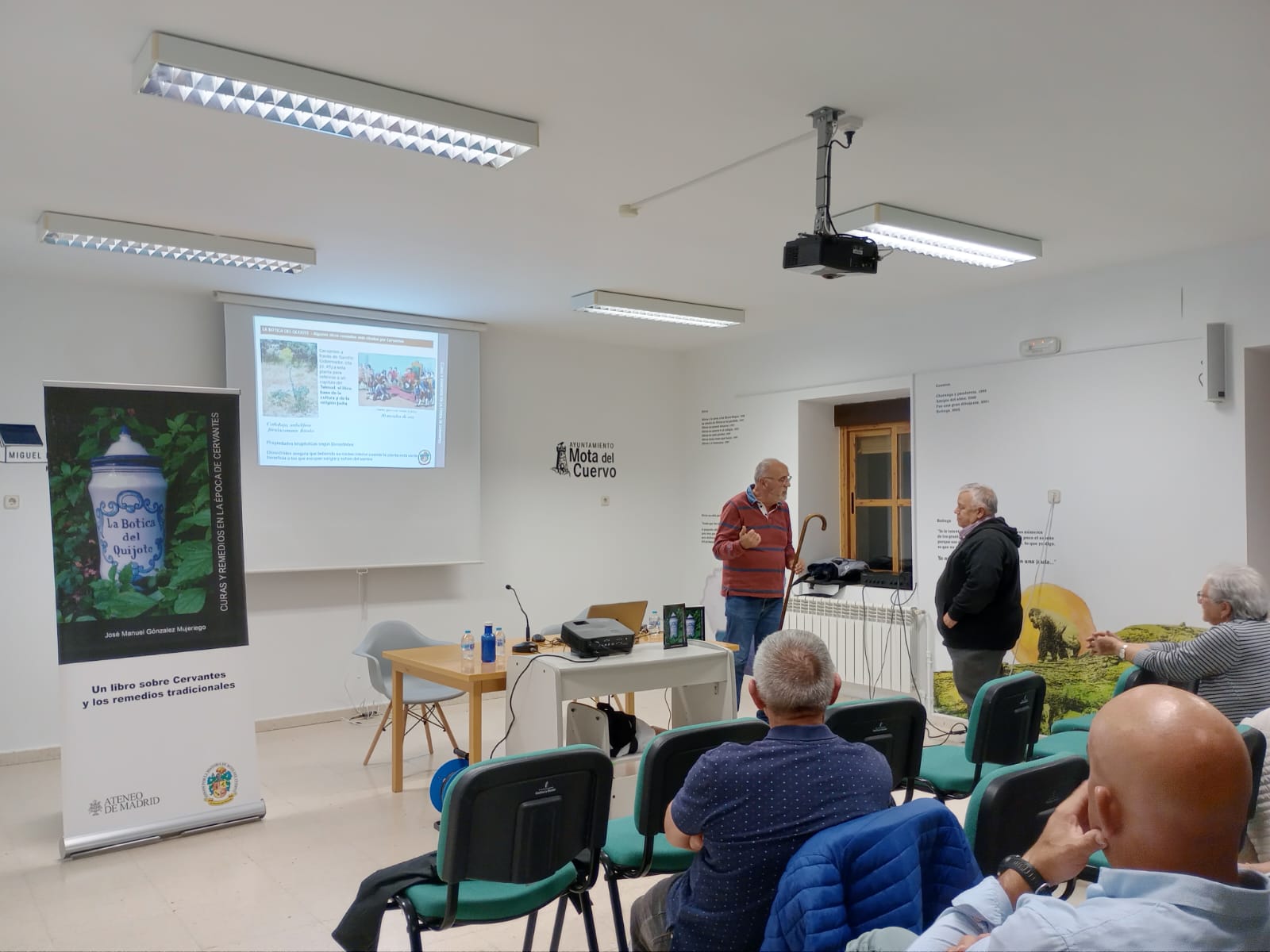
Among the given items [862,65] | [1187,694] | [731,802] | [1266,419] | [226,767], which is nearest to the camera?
[1187,694]

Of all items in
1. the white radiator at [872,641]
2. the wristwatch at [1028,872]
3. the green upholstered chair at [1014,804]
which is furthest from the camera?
the white radiator at [872,641]

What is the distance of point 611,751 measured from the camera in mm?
4352

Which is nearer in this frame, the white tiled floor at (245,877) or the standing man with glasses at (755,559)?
the white tiled floor at (245,877)

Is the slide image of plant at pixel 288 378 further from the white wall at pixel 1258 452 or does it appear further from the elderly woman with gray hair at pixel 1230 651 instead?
the white wall at pixel 1258 452

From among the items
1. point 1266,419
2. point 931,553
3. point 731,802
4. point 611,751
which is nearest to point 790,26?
point 731,802

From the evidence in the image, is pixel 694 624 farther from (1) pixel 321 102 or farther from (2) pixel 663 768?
(1) pixel 321 102

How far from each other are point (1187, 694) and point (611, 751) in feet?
11.2

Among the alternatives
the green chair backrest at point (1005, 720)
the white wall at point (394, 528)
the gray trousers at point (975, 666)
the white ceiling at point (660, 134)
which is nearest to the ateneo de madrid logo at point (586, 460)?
the white wall at point (394, 528)

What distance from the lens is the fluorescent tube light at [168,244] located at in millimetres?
4422

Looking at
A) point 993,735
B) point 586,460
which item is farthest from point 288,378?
point 993,735

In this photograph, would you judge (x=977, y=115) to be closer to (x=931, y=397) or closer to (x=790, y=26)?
(x=790, y=26)

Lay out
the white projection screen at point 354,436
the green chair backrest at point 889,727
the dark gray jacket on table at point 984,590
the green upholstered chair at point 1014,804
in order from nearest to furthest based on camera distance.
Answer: the green upholstered chair at point 1014,804, the green chair backrest at point 889,727, the dark gray jacket on table at point 984,590, the white projection screen at point 354,436

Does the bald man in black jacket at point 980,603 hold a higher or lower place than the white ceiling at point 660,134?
lower

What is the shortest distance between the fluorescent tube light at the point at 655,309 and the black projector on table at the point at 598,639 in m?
2.34
